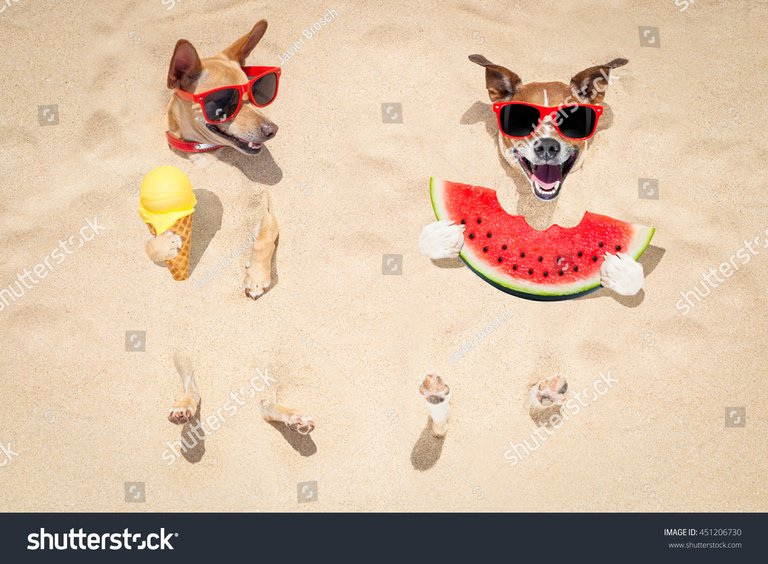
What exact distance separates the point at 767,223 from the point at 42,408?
4.36m

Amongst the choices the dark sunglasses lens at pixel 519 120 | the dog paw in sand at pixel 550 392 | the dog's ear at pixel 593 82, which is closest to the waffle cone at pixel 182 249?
the dark sunglasses lens at pixel 519 120

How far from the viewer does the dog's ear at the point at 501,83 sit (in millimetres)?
6062

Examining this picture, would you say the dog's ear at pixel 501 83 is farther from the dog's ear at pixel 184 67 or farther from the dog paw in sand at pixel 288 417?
the dog paw in sand at pixel 288 417

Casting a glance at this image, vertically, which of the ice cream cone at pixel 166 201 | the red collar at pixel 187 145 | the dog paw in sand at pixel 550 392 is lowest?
the dog paw in sand at pixel 550 392

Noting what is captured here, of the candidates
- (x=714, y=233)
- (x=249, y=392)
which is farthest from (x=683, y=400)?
(x=249, y=392)

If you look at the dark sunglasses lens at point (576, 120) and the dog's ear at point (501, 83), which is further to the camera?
the dog's ear at point (501, 83)

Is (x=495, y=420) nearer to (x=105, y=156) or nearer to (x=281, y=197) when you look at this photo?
(x=281, y=197)

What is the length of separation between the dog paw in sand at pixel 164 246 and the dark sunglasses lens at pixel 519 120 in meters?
1.93

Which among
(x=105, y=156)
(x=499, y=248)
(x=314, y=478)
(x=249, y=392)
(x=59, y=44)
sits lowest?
(x=314, y=478)

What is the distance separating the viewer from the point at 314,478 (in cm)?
599

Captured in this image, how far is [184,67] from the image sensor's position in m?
5.76

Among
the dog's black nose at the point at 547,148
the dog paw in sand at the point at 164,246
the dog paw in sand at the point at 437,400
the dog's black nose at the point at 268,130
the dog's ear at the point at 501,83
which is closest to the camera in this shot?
the dog paw in sand at the point at 437,400

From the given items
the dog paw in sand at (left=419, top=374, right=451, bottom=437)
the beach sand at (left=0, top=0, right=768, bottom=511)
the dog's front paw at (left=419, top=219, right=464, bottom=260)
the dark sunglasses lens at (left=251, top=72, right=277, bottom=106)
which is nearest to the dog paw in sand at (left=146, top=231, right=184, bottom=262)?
the beach sand at (left=0, top=0, right=768, bottom=511)

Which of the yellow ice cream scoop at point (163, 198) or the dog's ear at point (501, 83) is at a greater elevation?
the dog's ear at point (501, 83)
